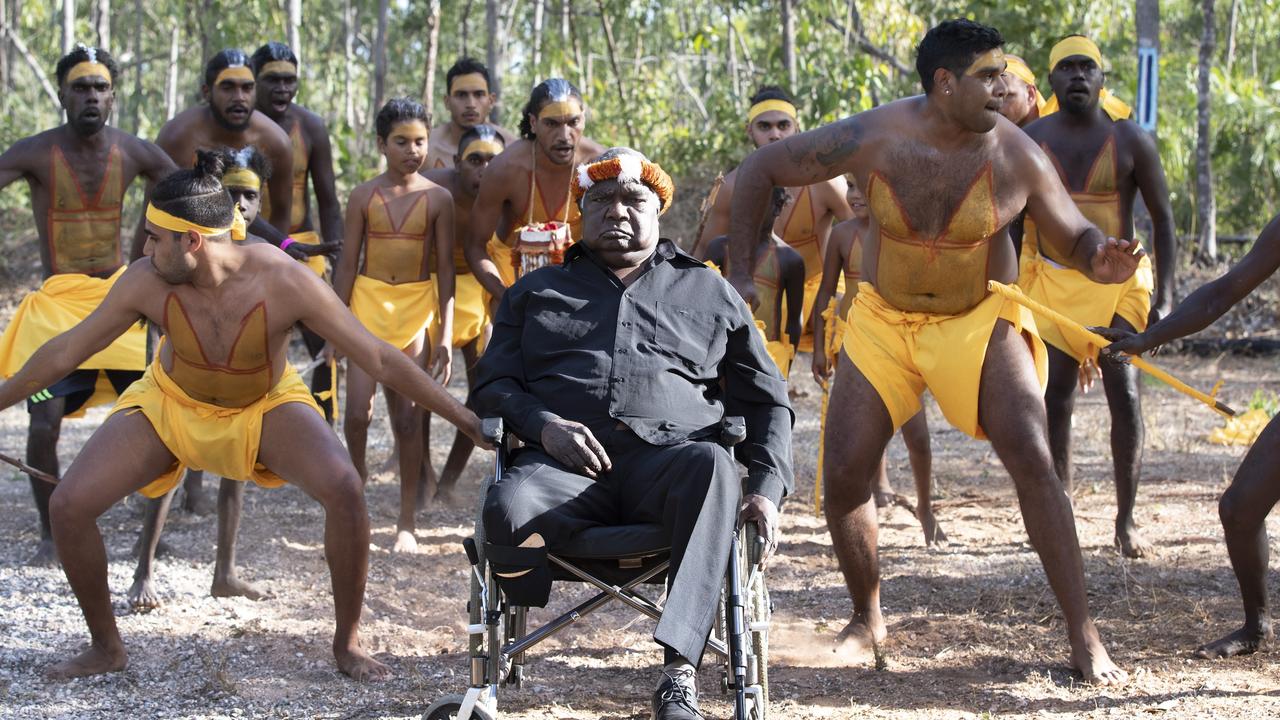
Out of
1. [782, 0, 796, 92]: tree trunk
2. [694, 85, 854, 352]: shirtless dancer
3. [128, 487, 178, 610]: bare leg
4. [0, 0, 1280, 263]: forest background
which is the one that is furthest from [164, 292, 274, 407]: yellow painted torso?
[782, 0, 796, 92]: tree trunk

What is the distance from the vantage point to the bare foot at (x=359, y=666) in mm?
4762

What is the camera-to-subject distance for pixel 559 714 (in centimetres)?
443

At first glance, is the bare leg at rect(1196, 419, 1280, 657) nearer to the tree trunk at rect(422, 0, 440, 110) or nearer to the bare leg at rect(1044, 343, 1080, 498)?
the bare leg at rect(1044, 343, 1080, 498)

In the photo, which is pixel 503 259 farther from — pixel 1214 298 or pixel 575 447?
pixel 1214 298

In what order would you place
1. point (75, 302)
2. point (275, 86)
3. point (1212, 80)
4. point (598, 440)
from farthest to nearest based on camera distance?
1. point (1212, 80)
2. point (275, 86)
3. point (75, 302)
4. point (598, 440)

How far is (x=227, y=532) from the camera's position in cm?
573

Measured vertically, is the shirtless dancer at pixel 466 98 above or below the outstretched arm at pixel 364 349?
above

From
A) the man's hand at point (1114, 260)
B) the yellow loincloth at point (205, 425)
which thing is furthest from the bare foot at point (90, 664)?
the man's hand at point (1114, 260)

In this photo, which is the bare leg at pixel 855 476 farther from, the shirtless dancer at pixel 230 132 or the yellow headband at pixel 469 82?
the yellow headband at pixel 469 82

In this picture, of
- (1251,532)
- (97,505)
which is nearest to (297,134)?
(97,505)

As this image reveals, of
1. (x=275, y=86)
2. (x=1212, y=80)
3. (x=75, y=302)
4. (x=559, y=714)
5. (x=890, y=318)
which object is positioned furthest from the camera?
(x=1212, y=80)

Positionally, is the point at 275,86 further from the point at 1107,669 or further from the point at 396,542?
the point at 1107,669

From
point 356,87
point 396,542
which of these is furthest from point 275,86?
point 356,87

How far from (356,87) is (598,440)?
24.0 metres
